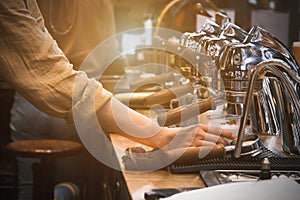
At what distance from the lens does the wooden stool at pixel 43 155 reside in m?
2.86

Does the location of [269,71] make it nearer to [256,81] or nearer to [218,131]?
[256,81]

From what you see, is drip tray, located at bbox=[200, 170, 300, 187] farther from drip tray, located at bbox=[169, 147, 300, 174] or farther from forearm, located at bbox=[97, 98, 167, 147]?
forearm, located at bbox=[97, 98, 167, 147]

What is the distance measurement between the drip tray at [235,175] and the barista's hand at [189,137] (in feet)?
0.42

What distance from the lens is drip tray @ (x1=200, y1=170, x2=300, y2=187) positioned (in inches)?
58.2

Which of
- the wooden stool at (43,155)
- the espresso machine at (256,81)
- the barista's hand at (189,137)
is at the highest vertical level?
the espresso machine at (256,81)

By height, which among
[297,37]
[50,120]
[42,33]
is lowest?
[50,120]

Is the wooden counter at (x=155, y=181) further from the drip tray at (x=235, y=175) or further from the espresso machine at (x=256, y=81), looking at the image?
the espresso machine at (x=256, y=81)

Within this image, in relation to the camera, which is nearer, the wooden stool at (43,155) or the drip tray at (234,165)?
the drip tray at (234,165)

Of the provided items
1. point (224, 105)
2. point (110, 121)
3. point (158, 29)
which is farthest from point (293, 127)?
point (158, 29)

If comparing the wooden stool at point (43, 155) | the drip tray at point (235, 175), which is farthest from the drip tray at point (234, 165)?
the wooden stool at point (43, 155)

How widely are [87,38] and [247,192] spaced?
98.4 inches

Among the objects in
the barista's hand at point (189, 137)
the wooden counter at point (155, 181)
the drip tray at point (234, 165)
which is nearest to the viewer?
the wooden counter at point (155, 181)

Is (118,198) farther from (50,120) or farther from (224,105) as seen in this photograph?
(50,120)

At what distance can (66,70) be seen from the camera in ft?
5.51
